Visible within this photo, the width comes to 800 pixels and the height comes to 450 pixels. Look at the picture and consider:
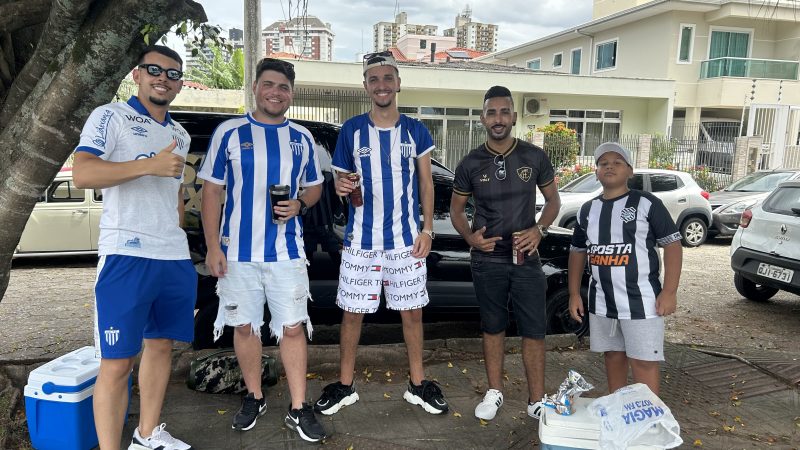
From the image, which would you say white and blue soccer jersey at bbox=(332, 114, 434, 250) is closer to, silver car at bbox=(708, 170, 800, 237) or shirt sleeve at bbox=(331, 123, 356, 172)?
shirt sleeve at bbox=(331, 123, 356, 172)

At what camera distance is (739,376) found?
176 inches

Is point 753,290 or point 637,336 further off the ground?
point 637,336

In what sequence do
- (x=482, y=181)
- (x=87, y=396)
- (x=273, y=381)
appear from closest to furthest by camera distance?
1. (x=87, y=396)
2. (x=482, y=181)
3. (x=273, y=381)

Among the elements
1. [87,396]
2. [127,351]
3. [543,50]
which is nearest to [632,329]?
[127,351]

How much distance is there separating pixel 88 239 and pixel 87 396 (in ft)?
21.4

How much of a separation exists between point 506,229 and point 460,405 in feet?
4.14

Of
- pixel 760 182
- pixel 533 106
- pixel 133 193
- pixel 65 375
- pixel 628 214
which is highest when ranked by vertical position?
pixel 533 106

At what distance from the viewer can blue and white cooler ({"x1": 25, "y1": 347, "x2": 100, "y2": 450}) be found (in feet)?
9.51

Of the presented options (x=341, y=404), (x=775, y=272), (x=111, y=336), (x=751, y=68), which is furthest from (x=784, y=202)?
(x=751, y=68)

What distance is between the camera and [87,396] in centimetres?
297

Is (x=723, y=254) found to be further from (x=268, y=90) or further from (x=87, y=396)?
(x=87, y=396)

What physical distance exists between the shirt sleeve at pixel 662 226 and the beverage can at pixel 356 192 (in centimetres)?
165

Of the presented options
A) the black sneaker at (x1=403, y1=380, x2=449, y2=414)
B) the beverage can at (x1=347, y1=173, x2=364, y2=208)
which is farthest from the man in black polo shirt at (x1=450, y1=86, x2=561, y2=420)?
the beverage can at (x1=347, y1=173, x2=364, y2=208)

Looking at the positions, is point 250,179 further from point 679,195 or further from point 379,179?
point 679,195
